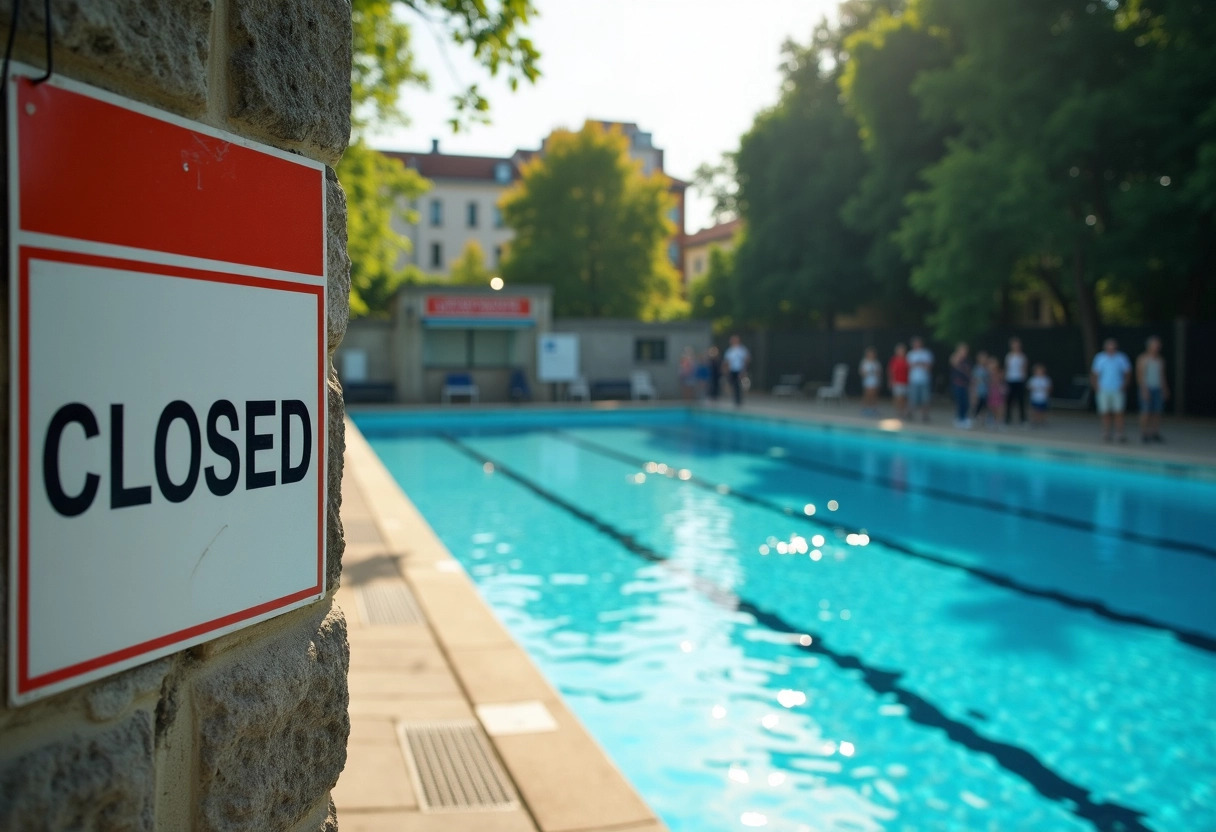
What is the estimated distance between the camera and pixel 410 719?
4434 millimetres

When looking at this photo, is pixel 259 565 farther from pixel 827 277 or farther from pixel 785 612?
pixel 827 277

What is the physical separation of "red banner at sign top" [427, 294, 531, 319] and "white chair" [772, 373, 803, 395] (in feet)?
29.9

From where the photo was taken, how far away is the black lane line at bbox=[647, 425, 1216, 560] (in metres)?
10.1

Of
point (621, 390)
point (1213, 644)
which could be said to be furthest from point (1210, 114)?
point (621, 390)

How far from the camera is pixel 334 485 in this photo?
5.61ft

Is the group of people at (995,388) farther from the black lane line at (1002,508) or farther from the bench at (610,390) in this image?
the bench at (610,390)

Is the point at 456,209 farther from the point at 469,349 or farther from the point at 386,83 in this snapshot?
the point at 386,83

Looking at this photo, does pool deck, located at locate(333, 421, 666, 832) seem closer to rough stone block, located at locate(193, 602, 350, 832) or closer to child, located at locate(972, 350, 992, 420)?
rough stone block, located at locate(193, 602, 350, 832)

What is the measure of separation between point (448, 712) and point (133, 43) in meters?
3.79

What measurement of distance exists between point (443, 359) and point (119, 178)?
Result: 27.9 meters

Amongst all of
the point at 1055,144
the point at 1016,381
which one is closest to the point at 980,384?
the point at 1016,381

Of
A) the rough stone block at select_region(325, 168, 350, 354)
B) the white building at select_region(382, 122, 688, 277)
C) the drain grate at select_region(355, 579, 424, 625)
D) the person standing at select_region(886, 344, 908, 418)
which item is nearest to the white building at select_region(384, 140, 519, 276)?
the white building at select_region(382, 122, 688, 277)

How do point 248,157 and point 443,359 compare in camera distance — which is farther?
point 443,359

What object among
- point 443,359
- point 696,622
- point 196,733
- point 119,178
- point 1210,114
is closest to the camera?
point 119,178
